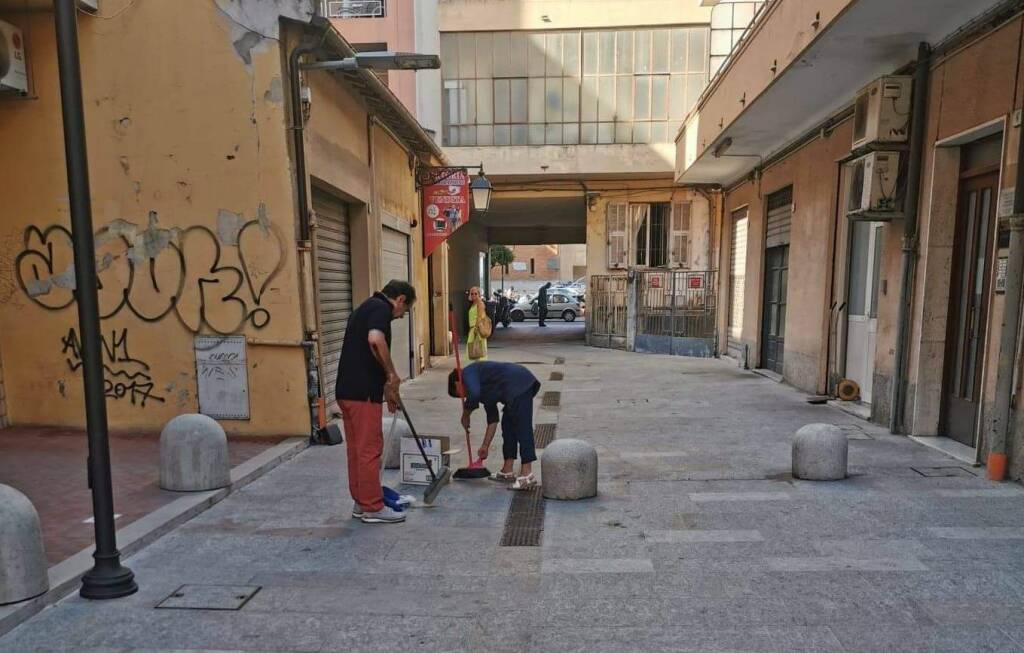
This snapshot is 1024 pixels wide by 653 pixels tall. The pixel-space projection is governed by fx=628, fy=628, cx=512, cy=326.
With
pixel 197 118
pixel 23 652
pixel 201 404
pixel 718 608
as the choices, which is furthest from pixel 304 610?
pixel 197 118

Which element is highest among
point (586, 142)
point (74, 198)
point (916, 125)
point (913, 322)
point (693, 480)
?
point (586, 142)

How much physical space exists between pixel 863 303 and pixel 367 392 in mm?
7188

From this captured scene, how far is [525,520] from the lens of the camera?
464 cm

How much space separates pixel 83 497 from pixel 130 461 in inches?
39.7

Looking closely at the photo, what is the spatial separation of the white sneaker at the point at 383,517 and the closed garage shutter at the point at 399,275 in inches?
241

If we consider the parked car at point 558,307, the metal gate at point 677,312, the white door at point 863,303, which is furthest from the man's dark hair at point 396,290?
the parked car at point 558,307

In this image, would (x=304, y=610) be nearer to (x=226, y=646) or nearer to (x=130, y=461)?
(x=226, y=646)

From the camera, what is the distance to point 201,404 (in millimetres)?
A: 6812

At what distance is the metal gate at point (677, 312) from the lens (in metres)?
15.8

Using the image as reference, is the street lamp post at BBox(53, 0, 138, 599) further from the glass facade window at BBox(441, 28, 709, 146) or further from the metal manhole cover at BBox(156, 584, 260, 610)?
the glass facade window at BBox(441, 28, 709, 146)

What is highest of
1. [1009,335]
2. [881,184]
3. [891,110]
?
[891,110]

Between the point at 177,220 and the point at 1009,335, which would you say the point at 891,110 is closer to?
the point at 1009,335

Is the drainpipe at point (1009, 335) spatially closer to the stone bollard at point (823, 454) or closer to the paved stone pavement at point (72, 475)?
the stone bollard at point (823, 454)

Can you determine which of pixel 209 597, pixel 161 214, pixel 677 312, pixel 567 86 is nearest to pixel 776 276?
pixel 677 312
